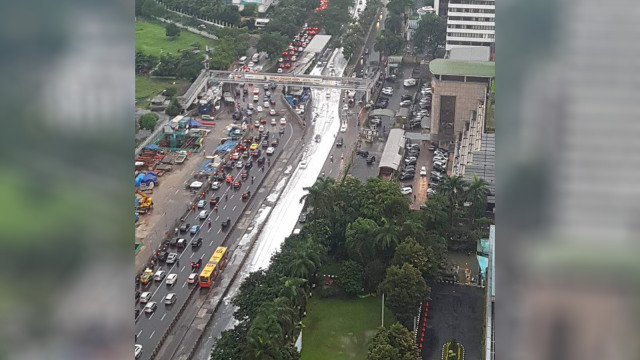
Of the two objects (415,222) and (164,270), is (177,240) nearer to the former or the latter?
(164,270)

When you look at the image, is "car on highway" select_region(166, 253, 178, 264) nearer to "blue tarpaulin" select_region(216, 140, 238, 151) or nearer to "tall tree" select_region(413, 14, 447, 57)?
"blue tarpaulin" select_region(216, 140, 238, 151)

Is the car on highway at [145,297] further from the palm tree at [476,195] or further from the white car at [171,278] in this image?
the palm tree at [476,195]

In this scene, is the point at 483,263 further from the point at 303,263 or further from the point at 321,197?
the point at 303,263

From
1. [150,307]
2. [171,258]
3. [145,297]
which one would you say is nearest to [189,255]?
[171,258]

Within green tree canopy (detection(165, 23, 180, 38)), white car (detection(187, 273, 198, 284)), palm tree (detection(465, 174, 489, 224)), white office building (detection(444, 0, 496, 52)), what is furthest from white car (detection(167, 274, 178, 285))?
green tree canopy (detection(165, 23, 180, 38))

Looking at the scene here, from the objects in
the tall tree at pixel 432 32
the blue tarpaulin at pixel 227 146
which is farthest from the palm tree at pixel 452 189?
the tall tree at pixel 432 32
